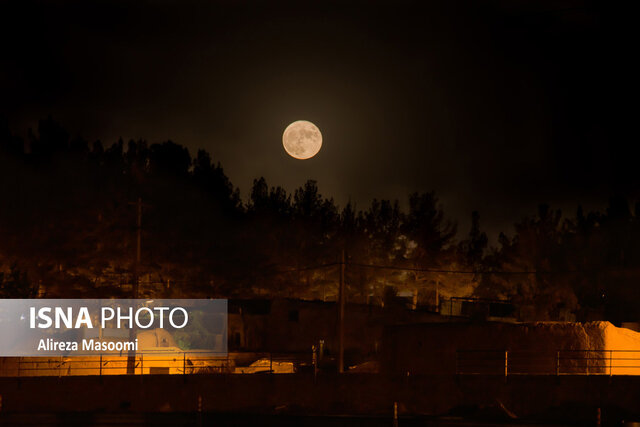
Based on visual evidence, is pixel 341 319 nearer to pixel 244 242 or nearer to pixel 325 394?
pixel 325 394

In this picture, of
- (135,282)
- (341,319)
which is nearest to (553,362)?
(341,319)

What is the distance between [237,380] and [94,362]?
971 centimetres

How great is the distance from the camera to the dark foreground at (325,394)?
29875mm

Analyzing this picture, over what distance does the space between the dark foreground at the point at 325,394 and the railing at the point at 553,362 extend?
4.76 feet

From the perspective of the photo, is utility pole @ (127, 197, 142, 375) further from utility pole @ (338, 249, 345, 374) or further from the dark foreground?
utility pole @ (338, 249, 345, 374)

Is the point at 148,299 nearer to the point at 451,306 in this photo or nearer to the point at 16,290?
the point at 16,290

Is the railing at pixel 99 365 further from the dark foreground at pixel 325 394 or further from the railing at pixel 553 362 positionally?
the railing at pixel 553 362

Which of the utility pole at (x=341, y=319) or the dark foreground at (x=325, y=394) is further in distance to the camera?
the utility pole at (x=341, y=319)

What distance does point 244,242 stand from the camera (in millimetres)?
62000

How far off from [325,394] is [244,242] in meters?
30.9

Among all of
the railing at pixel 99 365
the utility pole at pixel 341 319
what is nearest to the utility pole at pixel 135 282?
the railing at pixel 99 365

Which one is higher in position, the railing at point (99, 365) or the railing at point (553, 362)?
the railing at point (553, 362)

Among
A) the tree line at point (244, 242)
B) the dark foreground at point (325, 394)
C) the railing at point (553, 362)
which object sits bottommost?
the dark foreground at point (325, 394)

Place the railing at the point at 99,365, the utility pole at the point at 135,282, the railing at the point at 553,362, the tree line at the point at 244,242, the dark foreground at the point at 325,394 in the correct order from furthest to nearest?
the tree line at the point at 244,242 → the railing at the point at 99,365 → the utility pole at the point at 135,282 → the railing at the point at 553,362 → the dark foreground at the point at 325,394
